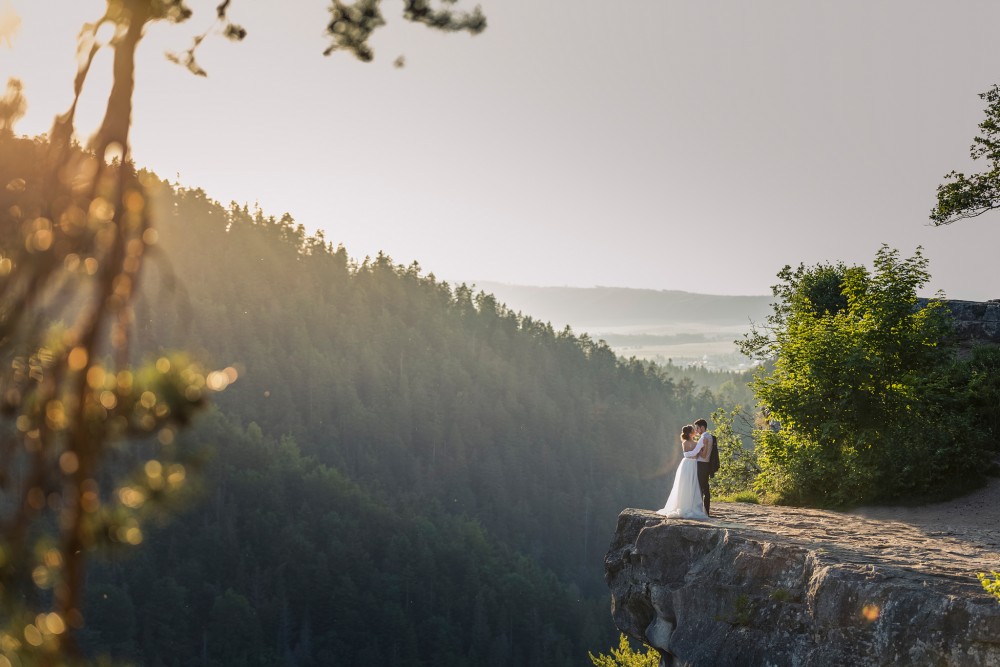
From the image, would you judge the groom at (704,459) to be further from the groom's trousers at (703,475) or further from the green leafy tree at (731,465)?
the green leafy tree at (731,465)

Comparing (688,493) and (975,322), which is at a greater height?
(975,322)

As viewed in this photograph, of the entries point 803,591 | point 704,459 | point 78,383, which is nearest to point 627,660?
point 704,459

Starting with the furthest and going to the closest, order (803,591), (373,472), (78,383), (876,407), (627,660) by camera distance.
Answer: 1. (373,472)
2. (627,660)
3. (876,407)
4. (803,591)
5. (78,383)

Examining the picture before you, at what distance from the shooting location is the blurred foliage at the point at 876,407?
822 inches

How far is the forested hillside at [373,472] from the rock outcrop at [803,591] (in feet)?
158

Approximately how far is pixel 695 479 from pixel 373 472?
132m

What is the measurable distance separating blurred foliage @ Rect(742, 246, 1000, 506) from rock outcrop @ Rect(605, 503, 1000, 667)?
10.5 ft

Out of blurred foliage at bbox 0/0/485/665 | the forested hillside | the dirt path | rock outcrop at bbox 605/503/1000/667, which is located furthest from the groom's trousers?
the forested hillside

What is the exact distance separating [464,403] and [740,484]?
13854cm

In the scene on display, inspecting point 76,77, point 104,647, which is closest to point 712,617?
point 76,77

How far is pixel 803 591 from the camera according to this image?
12.9 meters

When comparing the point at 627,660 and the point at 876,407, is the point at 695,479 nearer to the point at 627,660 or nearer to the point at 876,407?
the point at 876,407

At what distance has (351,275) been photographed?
190m

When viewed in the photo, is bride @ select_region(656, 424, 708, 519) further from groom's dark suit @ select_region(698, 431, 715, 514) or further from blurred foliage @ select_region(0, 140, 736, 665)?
blurred foliage @ select_region(0, 140, 736, 665)
